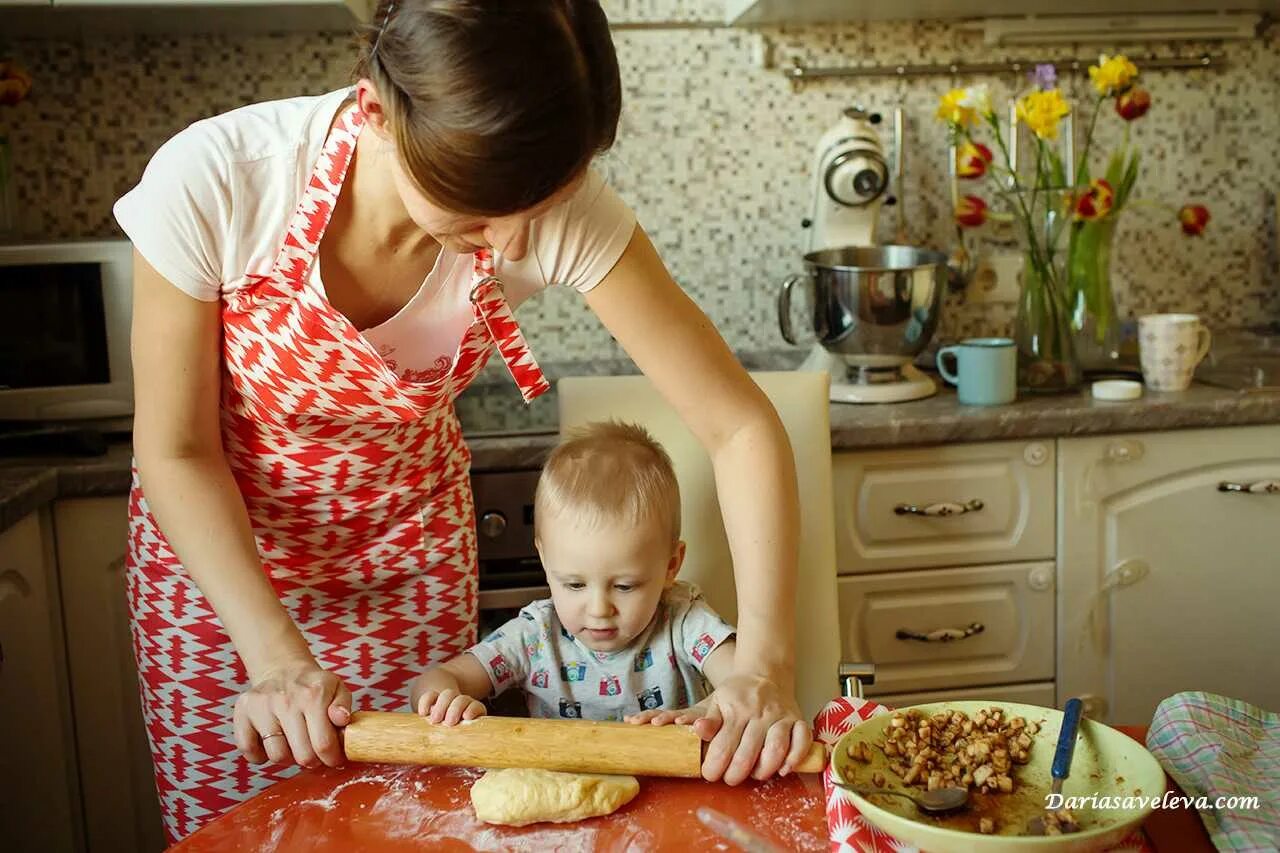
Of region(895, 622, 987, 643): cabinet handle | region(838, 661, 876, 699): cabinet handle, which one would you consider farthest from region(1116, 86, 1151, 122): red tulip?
region(838, 661, 876, 699): cabinet handle

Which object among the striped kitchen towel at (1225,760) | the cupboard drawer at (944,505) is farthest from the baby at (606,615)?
the cupboard drawer at (944,505)

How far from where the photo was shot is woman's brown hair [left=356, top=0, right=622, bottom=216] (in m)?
0.80

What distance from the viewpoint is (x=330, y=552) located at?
1.31m

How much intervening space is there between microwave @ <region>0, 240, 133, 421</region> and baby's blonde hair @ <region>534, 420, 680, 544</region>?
2.80 feet

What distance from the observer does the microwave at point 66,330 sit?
1.82 m

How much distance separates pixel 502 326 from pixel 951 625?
3.65 ft

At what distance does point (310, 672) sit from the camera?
104 centimetres

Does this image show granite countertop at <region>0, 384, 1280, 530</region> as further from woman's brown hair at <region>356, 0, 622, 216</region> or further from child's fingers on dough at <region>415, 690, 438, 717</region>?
woman's brown hair at <region>356, 0, 622, 216</region>

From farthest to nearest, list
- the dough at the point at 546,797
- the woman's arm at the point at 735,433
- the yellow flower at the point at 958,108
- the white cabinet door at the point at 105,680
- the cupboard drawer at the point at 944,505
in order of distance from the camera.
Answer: the yellow flower at the point at 958,108, the cupboard drawer at the point at 944,505, the white cabinet door at the point at 105,680, the woman's arm at the point at 735,433, the dough at the point at 546,797

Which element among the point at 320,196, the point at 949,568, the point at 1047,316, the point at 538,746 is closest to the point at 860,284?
the point at 1047,316

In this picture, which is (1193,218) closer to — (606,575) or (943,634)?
(943,634)

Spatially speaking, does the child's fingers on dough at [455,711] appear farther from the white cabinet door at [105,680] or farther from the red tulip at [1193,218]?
the red tulip at [1193,218]

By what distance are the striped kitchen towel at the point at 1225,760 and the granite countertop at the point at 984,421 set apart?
0.90m

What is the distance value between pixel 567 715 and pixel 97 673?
0.86 meters
